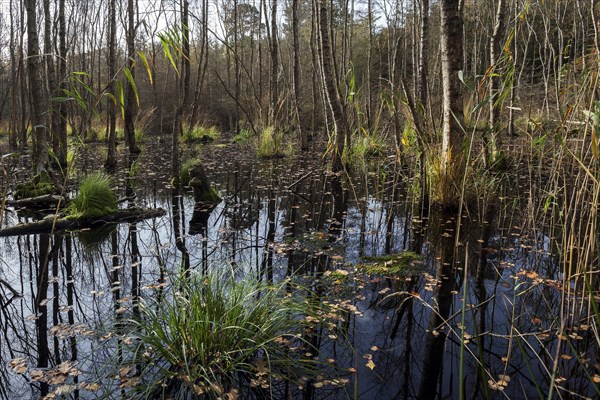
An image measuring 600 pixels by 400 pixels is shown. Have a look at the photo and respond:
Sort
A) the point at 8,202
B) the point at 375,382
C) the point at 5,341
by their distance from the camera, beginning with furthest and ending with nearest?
1. the point at 8,202
2. the point at 5,341
3. the point at 375,382

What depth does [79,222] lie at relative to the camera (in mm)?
4957

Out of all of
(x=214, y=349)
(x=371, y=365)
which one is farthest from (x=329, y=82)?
(x=214, y=349)

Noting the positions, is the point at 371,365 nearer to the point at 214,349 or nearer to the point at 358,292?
the point at 214,349

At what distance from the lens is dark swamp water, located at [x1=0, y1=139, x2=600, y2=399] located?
209 centimetres

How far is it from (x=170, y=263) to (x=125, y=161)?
8202 mm

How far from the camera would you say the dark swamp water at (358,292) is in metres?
2.09

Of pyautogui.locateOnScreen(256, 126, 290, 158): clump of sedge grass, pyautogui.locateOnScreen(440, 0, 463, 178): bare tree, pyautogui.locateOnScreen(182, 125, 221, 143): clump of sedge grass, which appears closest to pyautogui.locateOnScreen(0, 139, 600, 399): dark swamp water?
pyautogui.locateOnScreen(440, 0, 463, 178): bare tree

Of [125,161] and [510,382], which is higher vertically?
[125,161]

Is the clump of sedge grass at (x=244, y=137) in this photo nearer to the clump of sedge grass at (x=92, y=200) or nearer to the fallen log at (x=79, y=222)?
the fallen log at (x=79, y=222)

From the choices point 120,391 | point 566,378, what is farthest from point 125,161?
point 566,378

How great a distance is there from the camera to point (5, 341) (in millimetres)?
2514

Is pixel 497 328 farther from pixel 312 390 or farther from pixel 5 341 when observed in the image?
pixel 5 341

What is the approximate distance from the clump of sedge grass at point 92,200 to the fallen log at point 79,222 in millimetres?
65

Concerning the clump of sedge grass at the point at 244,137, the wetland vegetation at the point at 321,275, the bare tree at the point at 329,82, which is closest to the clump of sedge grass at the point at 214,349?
the wetland vegetation at the point at 321,275
